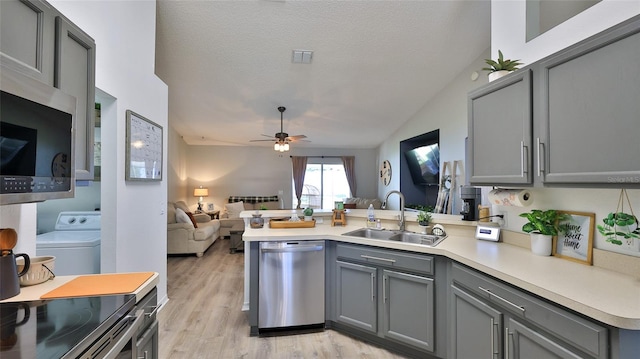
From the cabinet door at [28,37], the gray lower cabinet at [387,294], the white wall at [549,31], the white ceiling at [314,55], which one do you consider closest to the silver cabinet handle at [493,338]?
the gray lower cabinet at [387,294]

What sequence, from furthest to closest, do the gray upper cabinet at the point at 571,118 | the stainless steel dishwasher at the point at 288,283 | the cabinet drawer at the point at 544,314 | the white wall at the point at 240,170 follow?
the white wall at the point at 240,170 → the stainless steel dishwasher at the point at 288,283 → the gray upper cabinet at the point at 571,118 → the cabinet drawer at the point at 544,314

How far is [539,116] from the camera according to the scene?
1.45 meters

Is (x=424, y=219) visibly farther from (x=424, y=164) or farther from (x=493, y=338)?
(x=424, y=164)

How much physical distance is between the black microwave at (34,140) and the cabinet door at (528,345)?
2.03 metres

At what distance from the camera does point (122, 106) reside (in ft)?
7.29

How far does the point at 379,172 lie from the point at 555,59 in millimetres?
6742

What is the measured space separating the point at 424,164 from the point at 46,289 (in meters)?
5.46

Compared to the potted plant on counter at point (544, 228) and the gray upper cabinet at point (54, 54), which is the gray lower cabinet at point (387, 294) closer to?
the potted plant on counter at point (544, 228)

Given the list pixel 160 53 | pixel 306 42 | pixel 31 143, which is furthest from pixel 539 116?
pixel 160 53

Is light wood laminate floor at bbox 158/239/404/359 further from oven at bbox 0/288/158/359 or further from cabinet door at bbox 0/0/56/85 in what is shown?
cabinet door at bbox 0/0/56/85

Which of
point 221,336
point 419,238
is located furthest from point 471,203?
point 221,336

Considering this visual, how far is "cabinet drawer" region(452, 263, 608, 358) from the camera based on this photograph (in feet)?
3.23

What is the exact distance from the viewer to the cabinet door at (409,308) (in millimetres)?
1956

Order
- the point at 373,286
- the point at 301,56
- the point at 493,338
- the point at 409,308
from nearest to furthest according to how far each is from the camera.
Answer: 1. the point at 493,338
2. the point at 409,308
3. the point at 373,286
4. the point at 301,56
